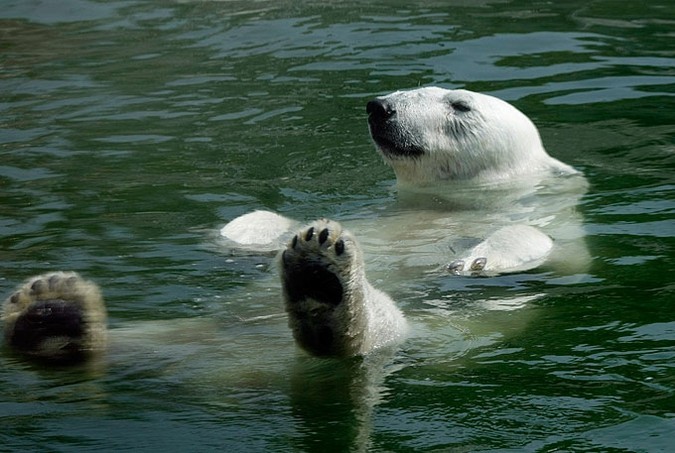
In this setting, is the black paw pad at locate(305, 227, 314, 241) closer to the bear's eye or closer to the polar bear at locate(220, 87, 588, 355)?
the polar bear at locate(220, 87, 588, 355)

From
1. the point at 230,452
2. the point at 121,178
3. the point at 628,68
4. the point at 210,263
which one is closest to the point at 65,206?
the point at 121,178

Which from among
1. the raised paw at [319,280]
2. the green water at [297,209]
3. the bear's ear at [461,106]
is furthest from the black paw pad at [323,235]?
the bear's ear at [461,106]

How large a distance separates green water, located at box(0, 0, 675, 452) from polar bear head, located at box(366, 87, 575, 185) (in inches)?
12.0

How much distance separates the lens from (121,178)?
7316 millimetres

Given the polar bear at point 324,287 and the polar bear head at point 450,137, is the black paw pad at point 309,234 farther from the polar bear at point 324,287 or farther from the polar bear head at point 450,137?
the polar bear head at point 450,137

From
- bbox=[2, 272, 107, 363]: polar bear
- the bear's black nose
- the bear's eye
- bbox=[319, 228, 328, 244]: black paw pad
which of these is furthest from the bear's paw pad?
the bear's eye

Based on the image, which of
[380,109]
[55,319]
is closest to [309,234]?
[55,319]

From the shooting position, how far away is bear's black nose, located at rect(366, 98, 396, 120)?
661 cm

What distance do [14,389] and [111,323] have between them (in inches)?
29.1

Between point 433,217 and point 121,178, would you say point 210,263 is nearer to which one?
point 433,217

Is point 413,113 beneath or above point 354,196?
above

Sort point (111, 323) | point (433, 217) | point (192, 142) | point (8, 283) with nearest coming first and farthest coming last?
point (111, 323)
point (8, 283)
point (433, 217)
point (192, 142)

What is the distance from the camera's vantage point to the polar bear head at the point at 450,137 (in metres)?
6.66

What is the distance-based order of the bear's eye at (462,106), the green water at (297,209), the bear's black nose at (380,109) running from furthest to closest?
the bear's eye at (462,106) < the bear's black nose at (380,109) < the green water at (297,209)
